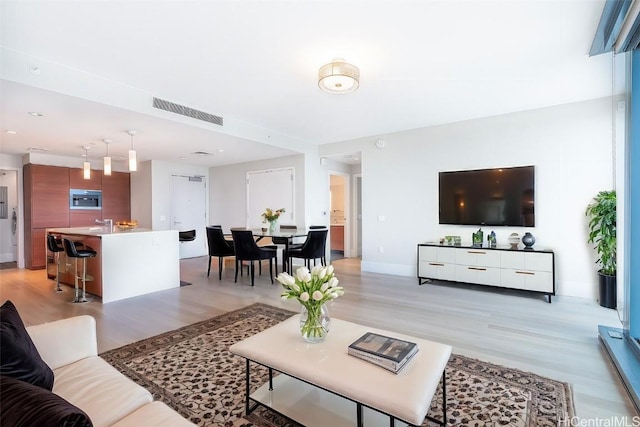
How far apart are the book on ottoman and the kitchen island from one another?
12.6 ft

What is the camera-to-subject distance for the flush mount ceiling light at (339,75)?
2844mm

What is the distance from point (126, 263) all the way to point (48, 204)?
3.75 meters

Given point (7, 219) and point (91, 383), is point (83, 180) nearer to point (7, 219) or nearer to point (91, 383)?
point (7, 219)

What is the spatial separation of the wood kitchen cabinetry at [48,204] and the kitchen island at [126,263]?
1.93 m

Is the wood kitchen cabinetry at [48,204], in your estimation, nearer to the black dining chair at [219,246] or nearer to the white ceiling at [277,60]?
the white ceiling at [277,60]

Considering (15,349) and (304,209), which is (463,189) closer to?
(304,209)

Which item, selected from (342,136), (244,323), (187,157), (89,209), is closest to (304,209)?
(342,136)

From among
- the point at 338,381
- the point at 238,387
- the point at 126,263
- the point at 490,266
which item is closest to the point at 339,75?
the point at 338,381

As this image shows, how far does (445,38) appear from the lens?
2590 mm

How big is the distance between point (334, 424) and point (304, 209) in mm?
5066

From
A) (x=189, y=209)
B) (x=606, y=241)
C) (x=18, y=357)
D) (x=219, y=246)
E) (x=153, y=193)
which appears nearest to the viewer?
(x=18, y=357)

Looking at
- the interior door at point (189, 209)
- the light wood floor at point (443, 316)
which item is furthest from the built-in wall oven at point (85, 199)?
the light wood floor at point (443, 316)

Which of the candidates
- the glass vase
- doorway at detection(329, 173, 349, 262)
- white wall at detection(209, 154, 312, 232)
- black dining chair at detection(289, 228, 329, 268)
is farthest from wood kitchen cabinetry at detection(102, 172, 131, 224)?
the glass vase

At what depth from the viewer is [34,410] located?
2.56 feet
